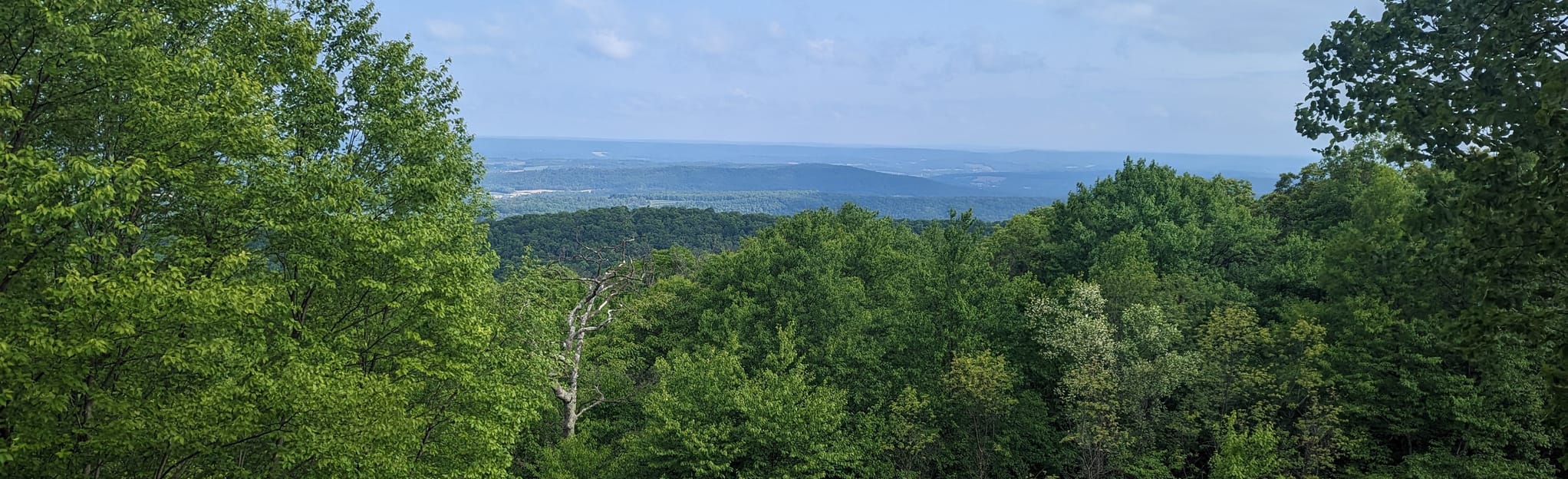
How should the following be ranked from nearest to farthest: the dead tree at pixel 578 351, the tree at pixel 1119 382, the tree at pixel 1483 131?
the tree at pixel 1483 131, the tree at pixel 1119 382, the dead tree at pixel 578 351

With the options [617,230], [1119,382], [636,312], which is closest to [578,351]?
[636,312]

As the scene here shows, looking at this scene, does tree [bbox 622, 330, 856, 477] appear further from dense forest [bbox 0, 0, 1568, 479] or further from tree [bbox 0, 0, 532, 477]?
tree [bbox 0, 0, 532, 477]

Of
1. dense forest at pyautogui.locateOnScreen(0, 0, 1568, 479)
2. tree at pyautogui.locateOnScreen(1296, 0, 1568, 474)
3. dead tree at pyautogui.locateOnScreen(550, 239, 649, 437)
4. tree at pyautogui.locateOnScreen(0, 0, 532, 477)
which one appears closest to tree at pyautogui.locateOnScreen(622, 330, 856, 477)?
dense forest at pyautogui.locateOnScreen(0, 0, 1568, 479)

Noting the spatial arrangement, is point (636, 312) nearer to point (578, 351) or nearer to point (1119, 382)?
point (578, 351)

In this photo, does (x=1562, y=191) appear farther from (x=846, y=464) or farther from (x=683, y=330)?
Result: (x=683, y=330)

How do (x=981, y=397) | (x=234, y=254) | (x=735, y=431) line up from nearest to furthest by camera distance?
1. (x=234, y=254)
2. (x=735, y=431)
3. (x=981, y=397)

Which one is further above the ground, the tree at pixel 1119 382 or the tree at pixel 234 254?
the tree at pixel 234 254

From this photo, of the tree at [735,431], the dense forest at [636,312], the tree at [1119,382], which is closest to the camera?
the dense forest at [636,312]

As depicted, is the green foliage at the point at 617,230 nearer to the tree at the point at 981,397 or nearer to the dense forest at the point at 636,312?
the dense forest at the point at 636,312

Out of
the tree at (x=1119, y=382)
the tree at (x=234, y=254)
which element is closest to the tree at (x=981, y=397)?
the tree at (x=1119, y=382)
